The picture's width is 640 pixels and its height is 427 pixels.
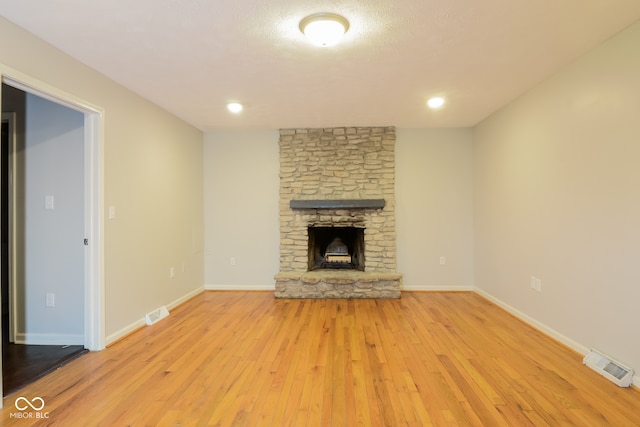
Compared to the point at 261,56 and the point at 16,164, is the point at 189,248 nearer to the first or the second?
the point at 16,164

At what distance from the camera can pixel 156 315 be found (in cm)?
334

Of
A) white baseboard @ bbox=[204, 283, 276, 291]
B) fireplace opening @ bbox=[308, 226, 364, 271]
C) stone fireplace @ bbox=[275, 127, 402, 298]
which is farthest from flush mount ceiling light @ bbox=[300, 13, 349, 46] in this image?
white baseboard @ bbox=[204, 283, 276, 291]

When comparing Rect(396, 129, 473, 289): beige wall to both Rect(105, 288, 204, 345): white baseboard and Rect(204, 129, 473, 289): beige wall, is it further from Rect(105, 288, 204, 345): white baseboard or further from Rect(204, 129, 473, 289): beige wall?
Rect(105, 288, 204, 345): white baseboard

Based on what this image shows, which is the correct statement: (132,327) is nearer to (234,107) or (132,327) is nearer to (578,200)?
(234,107)

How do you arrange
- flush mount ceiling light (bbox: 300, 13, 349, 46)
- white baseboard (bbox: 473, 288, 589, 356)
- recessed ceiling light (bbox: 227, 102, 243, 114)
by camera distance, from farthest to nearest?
recessed ceiling light (bbox: 227, 102, 243, 114) → white baseboard (bbox: 473, 288, 589, 356) → flush mount ceiling light (bbox: 300, 13, 349, 46)

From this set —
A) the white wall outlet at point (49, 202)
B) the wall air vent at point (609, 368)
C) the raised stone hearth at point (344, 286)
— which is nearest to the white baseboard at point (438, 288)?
the raised stone hearth at point (344, 286)

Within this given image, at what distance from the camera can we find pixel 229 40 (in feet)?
7.09

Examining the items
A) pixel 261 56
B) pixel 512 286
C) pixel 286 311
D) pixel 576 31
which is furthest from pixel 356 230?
pixel 576 31

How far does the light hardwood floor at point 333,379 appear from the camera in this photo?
68.7 inches

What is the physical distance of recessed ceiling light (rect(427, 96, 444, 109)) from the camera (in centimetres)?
330

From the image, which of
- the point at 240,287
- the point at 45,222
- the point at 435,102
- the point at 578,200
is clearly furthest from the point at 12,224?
the point at 578,200

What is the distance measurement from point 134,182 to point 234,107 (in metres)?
1.31

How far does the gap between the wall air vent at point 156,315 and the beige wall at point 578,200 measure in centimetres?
381

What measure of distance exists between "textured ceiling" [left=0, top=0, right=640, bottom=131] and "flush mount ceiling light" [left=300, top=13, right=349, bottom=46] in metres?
0.05
